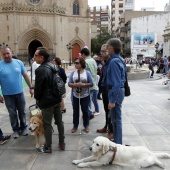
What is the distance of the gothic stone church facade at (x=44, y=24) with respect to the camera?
3538 cm

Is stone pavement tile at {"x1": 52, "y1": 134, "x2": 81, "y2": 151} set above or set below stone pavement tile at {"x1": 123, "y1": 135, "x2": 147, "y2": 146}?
above

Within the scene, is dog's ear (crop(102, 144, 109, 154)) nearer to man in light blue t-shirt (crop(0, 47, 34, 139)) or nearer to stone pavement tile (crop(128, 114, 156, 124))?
man in light blue t-shirt (crop(0, 47, 34, 139))

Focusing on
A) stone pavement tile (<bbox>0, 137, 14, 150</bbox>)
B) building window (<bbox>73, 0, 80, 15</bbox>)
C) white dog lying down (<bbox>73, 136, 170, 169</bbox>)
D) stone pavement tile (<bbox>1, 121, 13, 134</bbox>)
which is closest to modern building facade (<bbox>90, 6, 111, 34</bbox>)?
building window (<bbox>73, 0, 80, 15</bbox>)

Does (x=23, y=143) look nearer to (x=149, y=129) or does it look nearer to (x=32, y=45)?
(x=149, y=129)

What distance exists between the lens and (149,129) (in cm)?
594

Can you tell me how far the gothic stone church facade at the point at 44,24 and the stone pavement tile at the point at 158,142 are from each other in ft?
98.3

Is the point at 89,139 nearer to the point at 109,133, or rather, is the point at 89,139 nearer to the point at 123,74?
the point at 109,133

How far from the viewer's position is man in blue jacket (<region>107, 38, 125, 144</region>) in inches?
166

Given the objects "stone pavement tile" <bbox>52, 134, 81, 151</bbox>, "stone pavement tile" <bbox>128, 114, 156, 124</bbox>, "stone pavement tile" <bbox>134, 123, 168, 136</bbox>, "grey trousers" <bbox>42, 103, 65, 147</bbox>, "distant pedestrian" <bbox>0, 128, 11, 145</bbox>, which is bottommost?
"stone pavement tile" <bbox>134, 123, 168, 136</bbox>

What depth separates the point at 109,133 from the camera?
17.3 feet

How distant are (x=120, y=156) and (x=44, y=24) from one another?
35.1m

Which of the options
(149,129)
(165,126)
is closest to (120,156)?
(149,129)

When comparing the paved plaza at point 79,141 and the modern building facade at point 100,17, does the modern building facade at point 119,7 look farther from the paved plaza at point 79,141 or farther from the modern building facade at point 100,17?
the paved plaza at point 79,141

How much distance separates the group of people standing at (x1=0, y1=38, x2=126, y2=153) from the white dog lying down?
2.05 ft
